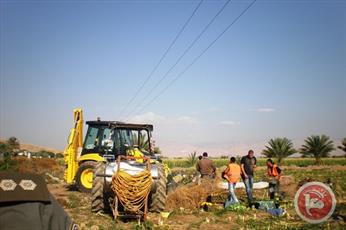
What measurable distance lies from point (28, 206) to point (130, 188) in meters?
5.60

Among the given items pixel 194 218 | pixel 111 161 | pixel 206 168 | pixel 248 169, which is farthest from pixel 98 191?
pixel 206 168

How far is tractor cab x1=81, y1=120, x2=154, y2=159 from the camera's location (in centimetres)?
1059

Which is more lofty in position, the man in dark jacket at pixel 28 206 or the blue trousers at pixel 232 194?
the man in dark jacket at pixel 28 206

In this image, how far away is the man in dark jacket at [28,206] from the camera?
2.53 metres

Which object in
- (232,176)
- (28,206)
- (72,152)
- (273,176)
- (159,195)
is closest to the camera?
(28,206)

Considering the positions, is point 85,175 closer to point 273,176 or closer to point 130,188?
point 130,188

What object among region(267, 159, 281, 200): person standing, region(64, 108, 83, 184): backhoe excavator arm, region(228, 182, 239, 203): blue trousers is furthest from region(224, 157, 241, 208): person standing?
region(64, 108, 83, 184): backhoe excavator arm

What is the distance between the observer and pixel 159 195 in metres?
8.99

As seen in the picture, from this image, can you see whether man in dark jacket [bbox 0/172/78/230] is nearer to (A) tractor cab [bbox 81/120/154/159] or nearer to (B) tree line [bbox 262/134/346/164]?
(A) tractor cab [bbox 81/120/154/159]

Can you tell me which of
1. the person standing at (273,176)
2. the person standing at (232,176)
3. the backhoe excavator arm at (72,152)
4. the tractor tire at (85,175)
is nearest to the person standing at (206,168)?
the person standing at (232,176)

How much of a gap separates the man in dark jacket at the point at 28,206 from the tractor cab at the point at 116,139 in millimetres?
6997

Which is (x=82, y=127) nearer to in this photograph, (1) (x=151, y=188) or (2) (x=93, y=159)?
(2) (x=93, y=159)

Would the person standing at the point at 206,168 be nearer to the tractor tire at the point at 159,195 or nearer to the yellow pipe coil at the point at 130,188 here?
the tractor tire at the point at 159,195

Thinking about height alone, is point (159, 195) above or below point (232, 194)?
above
